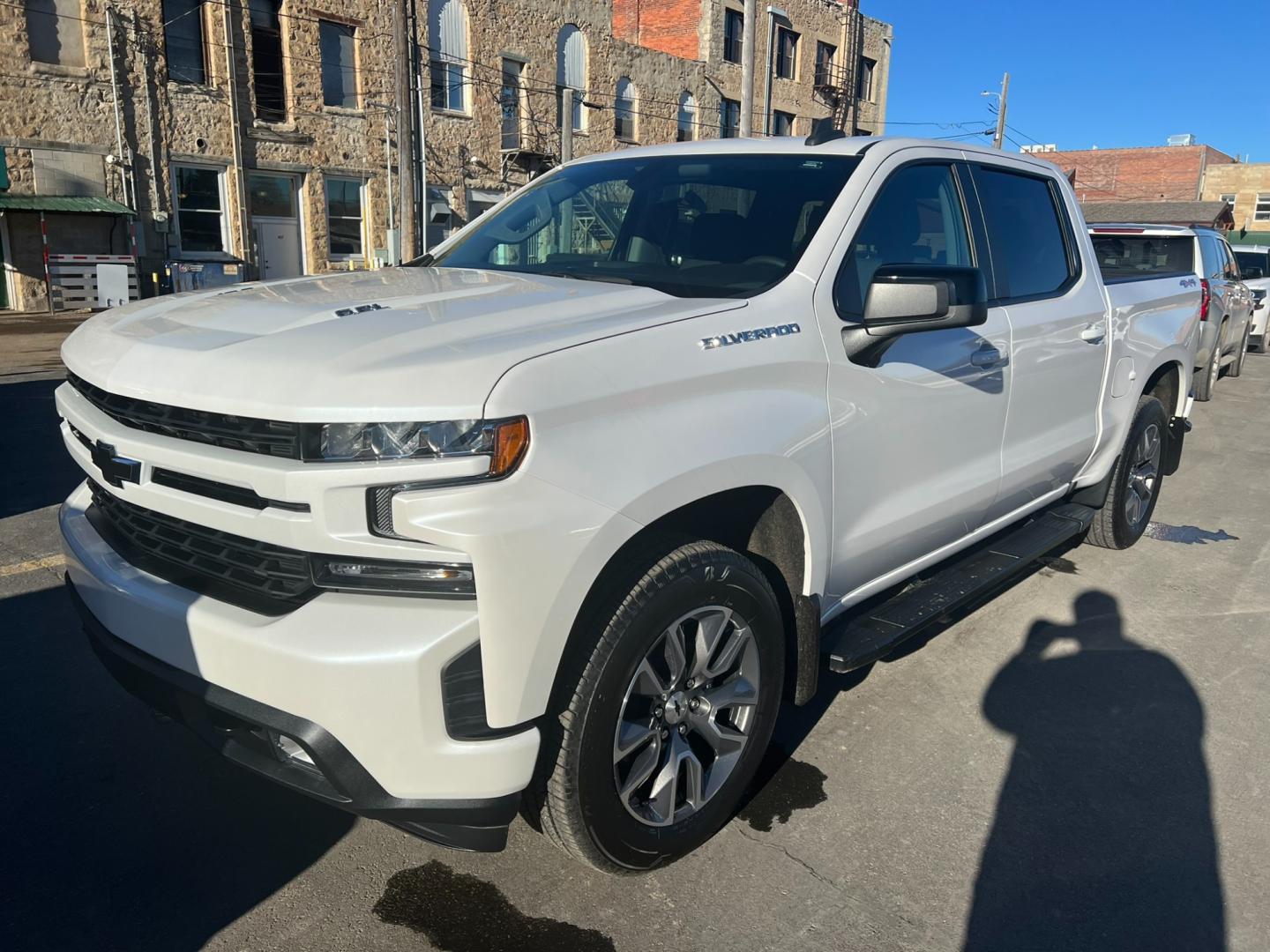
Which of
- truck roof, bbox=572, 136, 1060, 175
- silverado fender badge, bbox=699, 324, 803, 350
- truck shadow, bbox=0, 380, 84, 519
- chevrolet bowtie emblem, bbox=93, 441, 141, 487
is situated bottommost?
truck shadow, bbox=0, 380, 84, 519

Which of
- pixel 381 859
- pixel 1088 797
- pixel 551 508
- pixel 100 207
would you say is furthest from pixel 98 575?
pixel 100 207

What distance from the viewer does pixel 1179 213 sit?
38062 mm

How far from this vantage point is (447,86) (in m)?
26.1

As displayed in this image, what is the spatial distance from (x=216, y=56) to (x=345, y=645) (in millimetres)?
23527

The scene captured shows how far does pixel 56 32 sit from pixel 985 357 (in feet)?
73.1

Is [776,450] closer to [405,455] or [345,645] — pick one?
[405,455]

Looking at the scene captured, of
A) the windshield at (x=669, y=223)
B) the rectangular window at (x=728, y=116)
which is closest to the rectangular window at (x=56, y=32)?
the windshield at (x=669, y=223)

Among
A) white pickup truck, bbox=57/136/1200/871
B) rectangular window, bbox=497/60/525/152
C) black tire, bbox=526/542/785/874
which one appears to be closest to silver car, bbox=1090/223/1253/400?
white pickup truck, bbox=57/136/1200/871

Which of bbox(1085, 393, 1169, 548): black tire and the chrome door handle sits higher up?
the chrome door handle

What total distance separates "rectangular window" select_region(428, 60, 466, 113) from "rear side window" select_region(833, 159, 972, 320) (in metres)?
24.7

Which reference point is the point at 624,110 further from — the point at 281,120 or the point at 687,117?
the point at 281,120

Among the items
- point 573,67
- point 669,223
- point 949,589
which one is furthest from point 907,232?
point 573,67

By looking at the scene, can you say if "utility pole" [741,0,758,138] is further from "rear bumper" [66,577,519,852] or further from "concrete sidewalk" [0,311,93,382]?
"rear bumper" [66,577,519,852]

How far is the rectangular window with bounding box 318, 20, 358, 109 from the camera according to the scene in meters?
23.5
